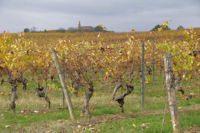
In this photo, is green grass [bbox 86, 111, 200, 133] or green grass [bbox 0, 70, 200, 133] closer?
green grass [bbox 86, 111, 200, 133]

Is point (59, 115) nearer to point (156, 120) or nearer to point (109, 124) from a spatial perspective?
point (109, 124)

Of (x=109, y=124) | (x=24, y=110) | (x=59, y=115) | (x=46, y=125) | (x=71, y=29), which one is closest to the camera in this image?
(x=109, y=124)

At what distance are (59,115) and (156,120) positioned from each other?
309 centimetres

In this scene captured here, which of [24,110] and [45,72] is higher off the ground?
[45,72]

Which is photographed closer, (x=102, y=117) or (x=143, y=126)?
→ (x=143, y=126)

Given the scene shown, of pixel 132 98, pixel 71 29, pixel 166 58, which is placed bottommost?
pixel 132 98

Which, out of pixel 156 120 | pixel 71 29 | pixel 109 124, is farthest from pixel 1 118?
pixel 71 29

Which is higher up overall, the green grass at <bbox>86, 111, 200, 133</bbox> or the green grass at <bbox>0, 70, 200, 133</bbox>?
the green grass at <bbox>86, 111, 200, 133</bbox>

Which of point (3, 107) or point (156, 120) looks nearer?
point (156, 120)

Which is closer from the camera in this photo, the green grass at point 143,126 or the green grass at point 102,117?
the green grass at point 143,126

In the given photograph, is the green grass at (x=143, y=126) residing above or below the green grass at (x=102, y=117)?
above

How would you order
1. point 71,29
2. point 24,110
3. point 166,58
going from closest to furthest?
point 166,58 < point 24,110 < point 71,29

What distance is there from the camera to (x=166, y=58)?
4.40 meters

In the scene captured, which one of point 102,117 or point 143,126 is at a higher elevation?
point 143,126
